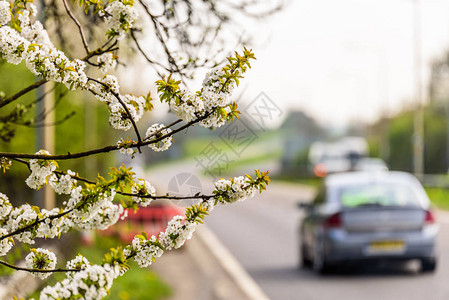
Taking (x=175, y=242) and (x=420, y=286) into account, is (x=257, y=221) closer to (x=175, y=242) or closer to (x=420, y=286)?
(x=420, y=286)

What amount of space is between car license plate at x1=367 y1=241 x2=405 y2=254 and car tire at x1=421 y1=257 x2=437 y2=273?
530 mm

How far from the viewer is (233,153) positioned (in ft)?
15.2

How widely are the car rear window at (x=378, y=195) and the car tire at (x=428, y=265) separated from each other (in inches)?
33.8

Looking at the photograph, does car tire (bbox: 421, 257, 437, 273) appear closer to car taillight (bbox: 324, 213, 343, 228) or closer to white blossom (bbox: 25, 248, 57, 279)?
car taillight (bbox: 324, 213, 343, 228)

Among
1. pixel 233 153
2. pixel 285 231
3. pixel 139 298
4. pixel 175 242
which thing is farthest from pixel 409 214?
pixel 285 231

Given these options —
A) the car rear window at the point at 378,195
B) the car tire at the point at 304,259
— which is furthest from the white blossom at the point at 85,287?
the car tire at the point at 304,259

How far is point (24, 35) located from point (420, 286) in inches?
390

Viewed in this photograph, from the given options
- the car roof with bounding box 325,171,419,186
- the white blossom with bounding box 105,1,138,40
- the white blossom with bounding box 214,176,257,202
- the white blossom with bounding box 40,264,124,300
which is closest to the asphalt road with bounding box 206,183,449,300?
the car roof with bounding box 325,171,419,186

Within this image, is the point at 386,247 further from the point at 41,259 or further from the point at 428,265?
the point at 41,259

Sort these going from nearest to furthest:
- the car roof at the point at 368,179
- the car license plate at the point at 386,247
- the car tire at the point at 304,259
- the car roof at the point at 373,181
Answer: the car license plate at the point at 386,247 → the car roof at the point at 373,181 → the car roof at the point at 368,179 → the car tire at the point at 304,259

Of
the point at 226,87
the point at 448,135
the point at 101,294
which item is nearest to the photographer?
the point at 101,294

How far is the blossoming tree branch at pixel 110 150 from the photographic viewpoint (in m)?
3.43

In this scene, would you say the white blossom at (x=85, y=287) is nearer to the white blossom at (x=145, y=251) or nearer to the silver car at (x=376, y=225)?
the white blossom at (x=145, y=251)

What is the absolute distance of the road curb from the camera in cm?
1245
